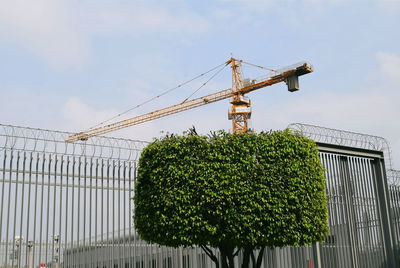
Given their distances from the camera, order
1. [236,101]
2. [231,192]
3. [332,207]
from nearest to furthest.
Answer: [231,192] → [332,207] → [236,101]

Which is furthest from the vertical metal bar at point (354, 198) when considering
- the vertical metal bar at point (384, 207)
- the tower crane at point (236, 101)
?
the tower crane at point (236, 101)

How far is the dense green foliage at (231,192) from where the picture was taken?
12.9m

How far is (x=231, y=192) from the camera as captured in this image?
42.6ft

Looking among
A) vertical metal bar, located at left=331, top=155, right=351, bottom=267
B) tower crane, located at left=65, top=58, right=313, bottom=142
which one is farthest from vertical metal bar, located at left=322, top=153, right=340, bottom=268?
tower crane, located at left=65, top=58, right=313, bottom=142

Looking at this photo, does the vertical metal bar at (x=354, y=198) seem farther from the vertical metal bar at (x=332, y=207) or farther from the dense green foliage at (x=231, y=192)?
the dense green foliage at (x=231, y=192)

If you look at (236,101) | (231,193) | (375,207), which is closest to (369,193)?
(375,207)

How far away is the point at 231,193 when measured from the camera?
512 inches

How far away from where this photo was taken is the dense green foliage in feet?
42.4

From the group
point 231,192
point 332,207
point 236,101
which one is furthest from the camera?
point 236,101

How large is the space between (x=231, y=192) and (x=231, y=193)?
29 millimetres

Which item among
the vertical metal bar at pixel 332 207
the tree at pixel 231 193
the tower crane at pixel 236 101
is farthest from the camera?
the tower crane at pixel 236 101

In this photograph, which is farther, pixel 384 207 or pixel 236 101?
pixel 236 101

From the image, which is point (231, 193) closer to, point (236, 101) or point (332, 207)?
point (332, 207)

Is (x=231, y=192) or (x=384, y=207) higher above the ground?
(x=231, y=192)
